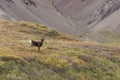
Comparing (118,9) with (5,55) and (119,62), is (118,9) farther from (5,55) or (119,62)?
(5,55)

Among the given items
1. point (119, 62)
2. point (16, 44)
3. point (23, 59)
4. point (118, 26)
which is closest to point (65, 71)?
point (23, 59)

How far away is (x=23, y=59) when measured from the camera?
28375mm

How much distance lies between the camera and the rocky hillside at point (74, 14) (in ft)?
350

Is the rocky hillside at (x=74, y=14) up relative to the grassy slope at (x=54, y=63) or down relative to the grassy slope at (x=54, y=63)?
up

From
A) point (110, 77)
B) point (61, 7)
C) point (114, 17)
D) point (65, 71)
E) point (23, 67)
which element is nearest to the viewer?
point (23, 67)

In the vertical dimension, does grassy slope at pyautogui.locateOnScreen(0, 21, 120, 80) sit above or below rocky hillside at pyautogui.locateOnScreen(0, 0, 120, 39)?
below

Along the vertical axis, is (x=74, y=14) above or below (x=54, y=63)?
above

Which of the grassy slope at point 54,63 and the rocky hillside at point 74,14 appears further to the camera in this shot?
the rocky hillside at point 74,14

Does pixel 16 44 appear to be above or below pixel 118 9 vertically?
below

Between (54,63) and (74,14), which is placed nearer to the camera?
A: (54,63)

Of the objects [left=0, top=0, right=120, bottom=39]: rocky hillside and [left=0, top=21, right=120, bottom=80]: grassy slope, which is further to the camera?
[left=0, top=0, right=120, bottom=39]: rocky hillside

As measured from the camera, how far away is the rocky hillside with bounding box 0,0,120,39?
350 ft

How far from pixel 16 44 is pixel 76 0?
15759 centimetres

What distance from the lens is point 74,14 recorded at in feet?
553
